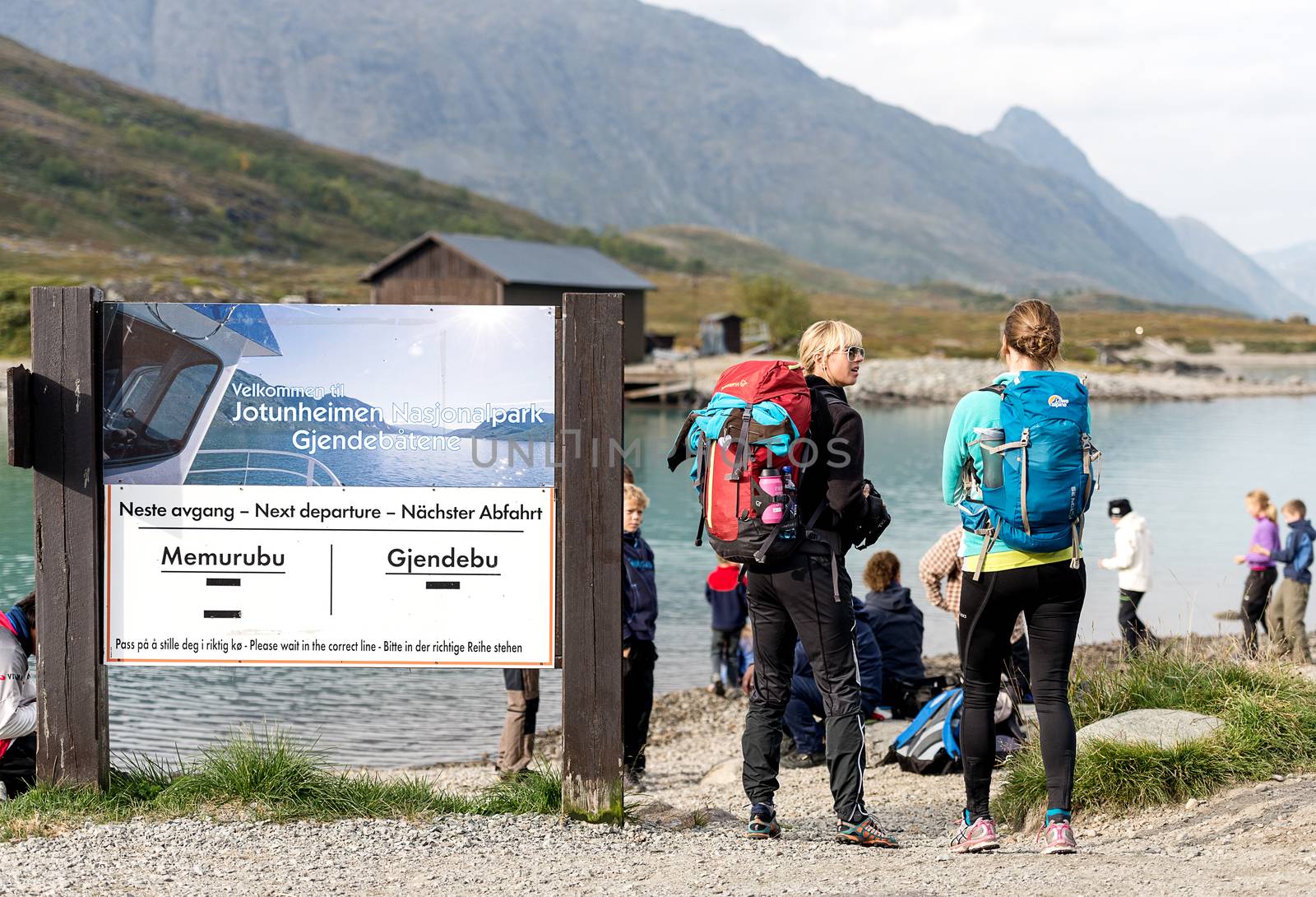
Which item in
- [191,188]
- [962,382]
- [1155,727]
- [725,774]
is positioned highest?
[191,188]

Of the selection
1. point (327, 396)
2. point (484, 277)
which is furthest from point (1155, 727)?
point (484, 277)

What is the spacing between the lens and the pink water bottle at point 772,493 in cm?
469

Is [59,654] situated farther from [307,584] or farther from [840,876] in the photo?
[840,876]

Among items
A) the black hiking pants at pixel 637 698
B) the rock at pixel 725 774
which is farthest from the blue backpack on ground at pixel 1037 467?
the rock at pixel 725 774

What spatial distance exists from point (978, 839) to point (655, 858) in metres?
1.23

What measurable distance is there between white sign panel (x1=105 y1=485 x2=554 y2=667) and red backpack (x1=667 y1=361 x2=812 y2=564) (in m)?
0.89

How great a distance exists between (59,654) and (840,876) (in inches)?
130

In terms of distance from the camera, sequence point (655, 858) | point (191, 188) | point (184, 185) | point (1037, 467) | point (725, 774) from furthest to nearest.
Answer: point (184, 185) < point (191, 188) < point (725, 774) < point (655, 858) < point (1037, 467)

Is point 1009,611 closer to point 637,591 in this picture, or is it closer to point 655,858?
point 655,858

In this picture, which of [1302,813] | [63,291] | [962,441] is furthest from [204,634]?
[1302,813]

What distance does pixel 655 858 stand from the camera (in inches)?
187

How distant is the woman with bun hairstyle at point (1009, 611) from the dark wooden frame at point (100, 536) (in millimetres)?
1388

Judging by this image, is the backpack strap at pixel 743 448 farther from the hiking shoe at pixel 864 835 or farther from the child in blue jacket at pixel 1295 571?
the child in blue jacket at pixel 1295 571

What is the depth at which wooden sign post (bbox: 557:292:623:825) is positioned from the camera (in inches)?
206
